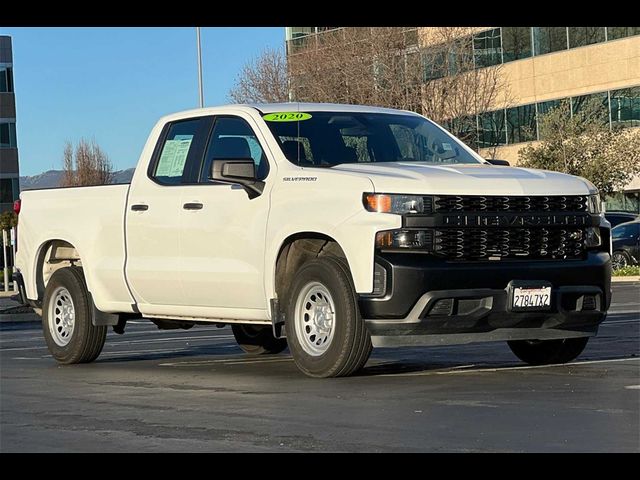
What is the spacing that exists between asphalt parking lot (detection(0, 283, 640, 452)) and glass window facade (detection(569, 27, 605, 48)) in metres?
47.3

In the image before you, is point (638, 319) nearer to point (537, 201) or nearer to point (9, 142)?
point (537, 201)

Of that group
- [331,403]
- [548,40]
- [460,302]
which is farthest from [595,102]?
[331,403]

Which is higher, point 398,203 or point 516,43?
point 516,43

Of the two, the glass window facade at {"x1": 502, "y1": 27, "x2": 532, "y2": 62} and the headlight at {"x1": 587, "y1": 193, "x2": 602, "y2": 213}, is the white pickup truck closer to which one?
the headlight at {"x1": 587, "y1": 193, "x2": 602, "y2": 213}

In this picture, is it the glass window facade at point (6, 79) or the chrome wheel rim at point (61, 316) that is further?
the glass window facade at point (6, 79)

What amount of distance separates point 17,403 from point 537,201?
12.8 ft

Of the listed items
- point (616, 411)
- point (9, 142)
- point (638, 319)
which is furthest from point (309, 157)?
point (9, 142)

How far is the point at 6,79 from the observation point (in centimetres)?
8225

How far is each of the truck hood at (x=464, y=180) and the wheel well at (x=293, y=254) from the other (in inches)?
22.9

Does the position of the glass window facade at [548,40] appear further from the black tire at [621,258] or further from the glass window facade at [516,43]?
the black tire at [621,258]

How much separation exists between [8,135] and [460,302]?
74.2 m

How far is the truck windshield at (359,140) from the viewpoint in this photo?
11609 millimetres

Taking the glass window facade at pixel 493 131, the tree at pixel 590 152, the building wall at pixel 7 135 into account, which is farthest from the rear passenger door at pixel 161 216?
the building wall at pixel 7 135

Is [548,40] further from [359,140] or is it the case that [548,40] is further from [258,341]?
[359,140]
